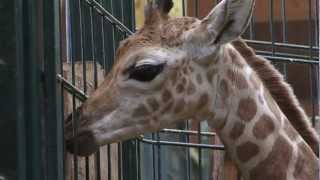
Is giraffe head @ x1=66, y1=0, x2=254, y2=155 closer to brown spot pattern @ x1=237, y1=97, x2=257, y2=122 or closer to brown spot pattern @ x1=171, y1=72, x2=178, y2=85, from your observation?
brown spot pattern @ x1=171, y1=72, x2=178, y2=85

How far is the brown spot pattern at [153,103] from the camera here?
10.2 ft

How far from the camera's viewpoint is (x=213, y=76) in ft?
10.4

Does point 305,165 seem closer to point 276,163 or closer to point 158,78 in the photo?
point 276,163

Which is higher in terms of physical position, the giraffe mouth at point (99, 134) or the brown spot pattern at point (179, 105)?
the brown spot pattern at point (179, 105)

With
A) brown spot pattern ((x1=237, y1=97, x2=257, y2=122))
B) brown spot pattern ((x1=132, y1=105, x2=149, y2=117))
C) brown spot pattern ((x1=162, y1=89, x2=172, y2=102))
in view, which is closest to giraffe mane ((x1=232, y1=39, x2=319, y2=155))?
brown spot pattern ((x1=237, y1=97, x2=257, y2=122))

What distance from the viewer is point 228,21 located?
305cm

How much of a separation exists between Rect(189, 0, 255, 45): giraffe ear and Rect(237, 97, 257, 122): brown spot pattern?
10.1 inches

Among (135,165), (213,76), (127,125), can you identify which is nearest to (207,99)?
(213,76)

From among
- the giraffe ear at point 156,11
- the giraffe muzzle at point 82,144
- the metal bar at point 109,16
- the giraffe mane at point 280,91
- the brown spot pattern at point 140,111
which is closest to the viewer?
the giraffe muzzle at point 82,144

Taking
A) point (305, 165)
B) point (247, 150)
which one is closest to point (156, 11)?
point (247, 150)

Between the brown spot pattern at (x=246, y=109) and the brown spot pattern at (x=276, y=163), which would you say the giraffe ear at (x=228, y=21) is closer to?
the brown spot pattern at (x=246, y=109)

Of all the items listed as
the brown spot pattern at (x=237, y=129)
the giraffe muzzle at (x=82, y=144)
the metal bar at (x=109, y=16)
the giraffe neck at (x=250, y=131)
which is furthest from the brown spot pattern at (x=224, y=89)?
the metal bar at (x=109, y=16)

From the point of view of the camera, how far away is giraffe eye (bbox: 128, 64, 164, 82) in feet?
10.1

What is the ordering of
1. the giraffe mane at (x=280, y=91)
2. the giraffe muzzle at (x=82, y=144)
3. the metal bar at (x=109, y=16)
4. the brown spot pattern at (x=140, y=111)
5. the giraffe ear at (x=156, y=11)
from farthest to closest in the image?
the metal bar at (x=109, y=16) → the giraffe mane at (x=280, y=91) → the giraffe ear at (x=156, y=11) → the brown spot pattern at (x=140, y=111) → the giraffe muzzle at (x=82, y=144)
